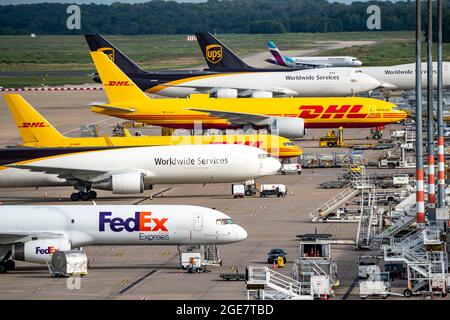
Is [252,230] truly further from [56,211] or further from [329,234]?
[56,211]

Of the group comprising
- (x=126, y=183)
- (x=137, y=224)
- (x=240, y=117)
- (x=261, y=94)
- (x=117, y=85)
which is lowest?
(x=137, y=224)

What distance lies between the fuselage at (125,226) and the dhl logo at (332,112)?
5607 cm

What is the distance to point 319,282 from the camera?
1945 inches

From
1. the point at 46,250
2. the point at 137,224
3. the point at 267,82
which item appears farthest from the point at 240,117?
the point at 46,250

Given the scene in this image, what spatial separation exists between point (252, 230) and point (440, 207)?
12920mm

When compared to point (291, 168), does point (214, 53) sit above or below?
above

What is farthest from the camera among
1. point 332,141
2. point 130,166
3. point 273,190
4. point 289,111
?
point 332,141

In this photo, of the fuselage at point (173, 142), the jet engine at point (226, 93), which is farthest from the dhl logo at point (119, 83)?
the fuselage at point (173, 142)

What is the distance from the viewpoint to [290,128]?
112m

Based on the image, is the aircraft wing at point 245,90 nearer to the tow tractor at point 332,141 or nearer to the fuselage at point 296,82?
the fuselage at point 296,82

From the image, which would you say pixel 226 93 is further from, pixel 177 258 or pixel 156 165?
pixel 177 258

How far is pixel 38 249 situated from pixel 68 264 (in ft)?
6.49

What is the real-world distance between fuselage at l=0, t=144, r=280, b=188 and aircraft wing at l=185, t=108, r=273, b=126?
95.5 ft
